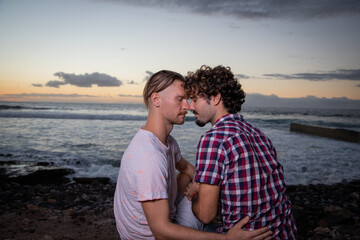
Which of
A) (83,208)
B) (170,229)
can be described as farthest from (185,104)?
(83,208)

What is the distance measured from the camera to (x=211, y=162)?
194cm

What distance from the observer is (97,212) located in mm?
5539

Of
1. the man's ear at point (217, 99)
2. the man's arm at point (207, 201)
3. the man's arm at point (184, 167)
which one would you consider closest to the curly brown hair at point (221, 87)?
the man's ear at point (217, 99)

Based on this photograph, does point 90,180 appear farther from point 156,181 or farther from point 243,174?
point 243,174

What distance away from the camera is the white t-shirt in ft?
6.42

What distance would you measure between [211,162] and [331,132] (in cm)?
1916

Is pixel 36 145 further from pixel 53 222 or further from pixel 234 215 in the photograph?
pixel 234 215

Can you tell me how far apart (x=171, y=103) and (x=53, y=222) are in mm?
3896

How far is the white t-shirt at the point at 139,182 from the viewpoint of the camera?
1.96 metres

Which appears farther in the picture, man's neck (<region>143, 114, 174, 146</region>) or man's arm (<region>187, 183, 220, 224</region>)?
man's neck (<region>143, 114, 174, 146</region>)

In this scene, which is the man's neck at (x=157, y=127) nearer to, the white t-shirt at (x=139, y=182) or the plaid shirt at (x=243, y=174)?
the white t-shirt at (x=139, y=182)

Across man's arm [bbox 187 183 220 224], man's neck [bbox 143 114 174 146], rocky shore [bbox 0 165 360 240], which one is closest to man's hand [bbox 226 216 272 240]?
man's arm [bbox 187 183 220 224]

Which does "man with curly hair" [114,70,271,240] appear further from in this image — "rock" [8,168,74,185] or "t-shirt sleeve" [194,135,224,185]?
"rock" [8,168,74,185]

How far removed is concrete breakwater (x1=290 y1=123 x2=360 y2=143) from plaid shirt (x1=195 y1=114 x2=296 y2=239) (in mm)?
17174
